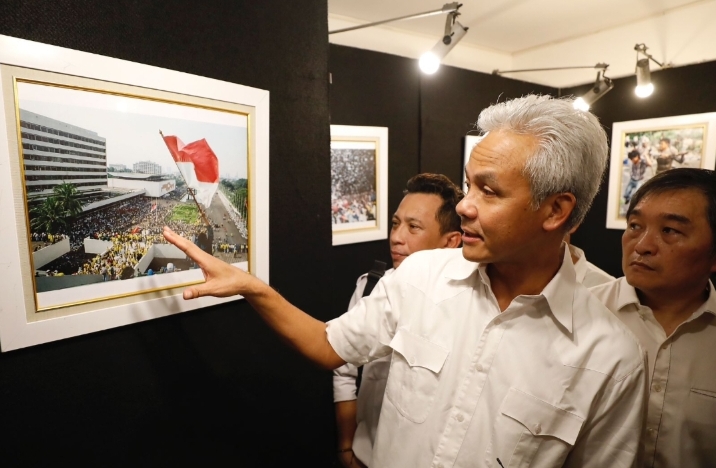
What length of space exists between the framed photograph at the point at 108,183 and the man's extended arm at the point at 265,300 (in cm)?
14

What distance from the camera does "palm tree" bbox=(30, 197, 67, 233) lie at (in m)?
0.90

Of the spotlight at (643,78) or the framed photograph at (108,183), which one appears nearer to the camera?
the framed photograph at (108,183)

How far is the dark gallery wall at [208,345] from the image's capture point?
98 cm

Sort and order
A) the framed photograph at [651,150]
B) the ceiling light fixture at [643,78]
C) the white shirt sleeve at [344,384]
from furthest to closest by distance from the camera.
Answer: the framed photograph at [651,150], the ceiling light fixture at [643,78], the white shirt sleeve at [344,384]

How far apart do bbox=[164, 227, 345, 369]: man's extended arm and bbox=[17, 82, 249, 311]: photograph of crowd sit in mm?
134

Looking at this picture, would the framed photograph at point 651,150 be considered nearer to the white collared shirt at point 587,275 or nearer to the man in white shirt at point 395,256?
the white collared shirt at point 587,275

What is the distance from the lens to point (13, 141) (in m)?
0.86

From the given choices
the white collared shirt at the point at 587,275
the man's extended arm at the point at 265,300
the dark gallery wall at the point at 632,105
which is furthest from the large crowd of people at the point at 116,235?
the dark gallery wall at the point at 632,105

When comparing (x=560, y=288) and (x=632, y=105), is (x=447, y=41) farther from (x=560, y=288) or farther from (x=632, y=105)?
(x=632, y=105)

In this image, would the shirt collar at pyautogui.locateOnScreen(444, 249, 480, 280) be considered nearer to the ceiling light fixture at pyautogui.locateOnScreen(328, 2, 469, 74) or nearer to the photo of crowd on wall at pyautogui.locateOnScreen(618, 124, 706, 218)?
the ceiling light fixture at pyautogui.locateOnScreen(328, 2, 469, 74)

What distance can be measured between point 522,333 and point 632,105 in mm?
4072

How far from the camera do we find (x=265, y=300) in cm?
118

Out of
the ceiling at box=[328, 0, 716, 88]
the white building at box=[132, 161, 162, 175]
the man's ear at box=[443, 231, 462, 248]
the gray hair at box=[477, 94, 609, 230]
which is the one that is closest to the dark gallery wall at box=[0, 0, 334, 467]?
the white building at box=[132, 161, 162, 175]

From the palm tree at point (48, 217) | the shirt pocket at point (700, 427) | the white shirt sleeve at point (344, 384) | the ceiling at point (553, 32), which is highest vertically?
the ceiling at point (553, 32)
